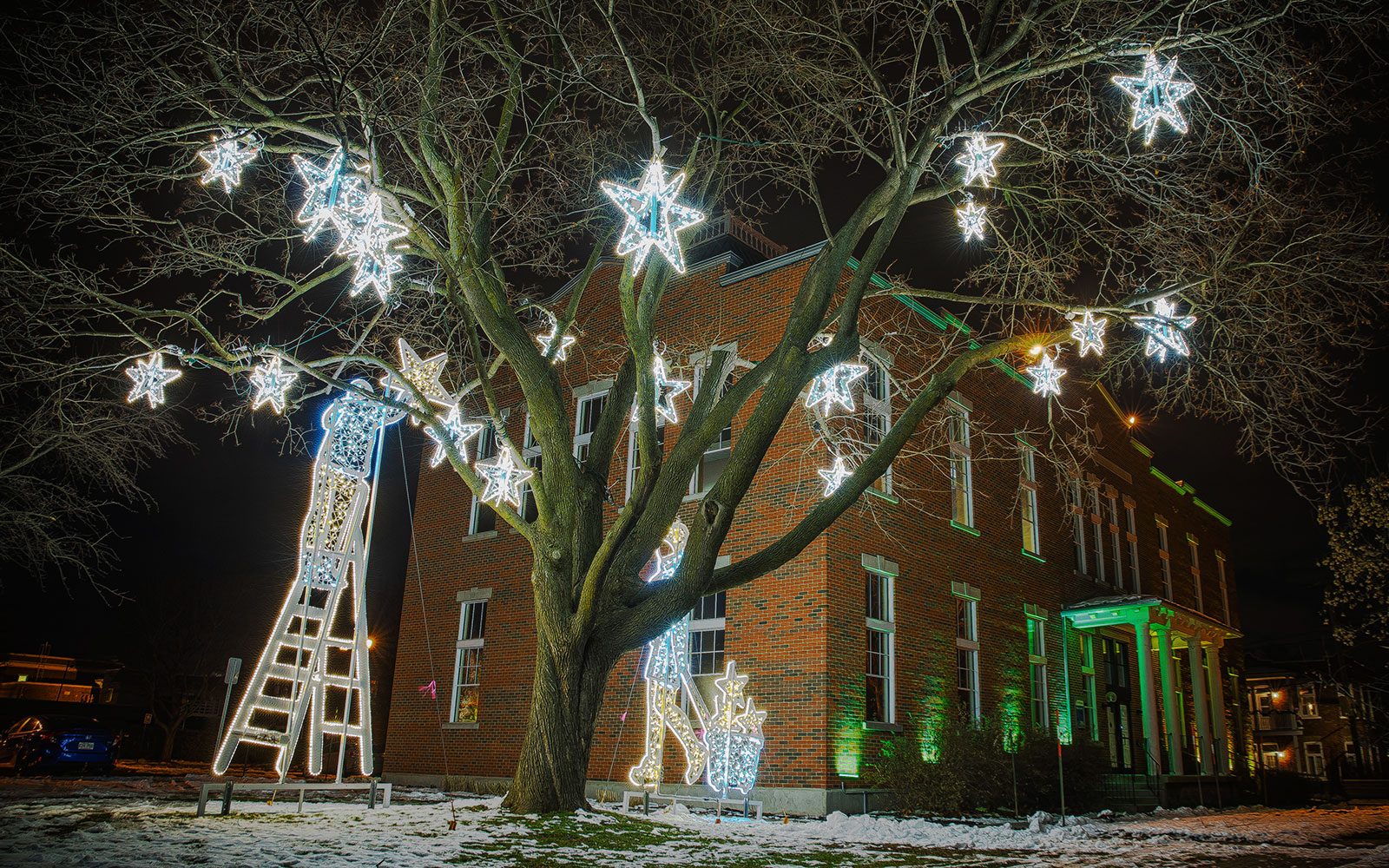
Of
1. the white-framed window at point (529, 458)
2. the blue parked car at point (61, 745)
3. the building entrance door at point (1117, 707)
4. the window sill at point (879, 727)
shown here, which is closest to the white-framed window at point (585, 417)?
the white-framed window at point (529, 458)

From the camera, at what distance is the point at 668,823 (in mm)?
9805

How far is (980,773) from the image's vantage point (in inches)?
548

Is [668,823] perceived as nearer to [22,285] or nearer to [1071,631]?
[22,285]

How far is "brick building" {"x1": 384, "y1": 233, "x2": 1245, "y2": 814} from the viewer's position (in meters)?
14.1

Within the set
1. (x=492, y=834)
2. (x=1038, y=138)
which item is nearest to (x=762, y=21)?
(x=1038, y=138)

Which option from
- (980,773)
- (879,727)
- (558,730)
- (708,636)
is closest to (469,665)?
(708,636)

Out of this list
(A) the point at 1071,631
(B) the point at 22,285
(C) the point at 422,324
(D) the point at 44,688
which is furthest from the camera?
(D) the point at 44,688

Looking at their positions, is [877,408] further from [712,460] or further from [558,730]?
[558,730]

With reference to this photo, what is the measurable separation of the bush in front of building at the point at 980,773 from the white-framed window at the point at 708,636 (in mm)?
2940

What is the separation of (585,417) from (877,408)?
19.7ft

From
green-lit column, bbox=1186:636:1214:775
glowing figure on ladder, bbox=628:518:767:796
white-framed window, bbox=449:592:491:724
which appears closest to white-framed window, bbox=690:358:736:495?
glowing figure on ladder, bbox=628:518:767:796

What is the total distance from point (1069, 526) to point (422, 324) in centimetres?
1690

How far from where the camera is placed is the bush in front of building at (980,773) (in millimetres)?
13531

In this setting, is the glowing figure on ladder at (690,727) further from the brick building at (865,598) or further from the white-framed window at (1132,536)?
the white-framed window at (1132,536)
